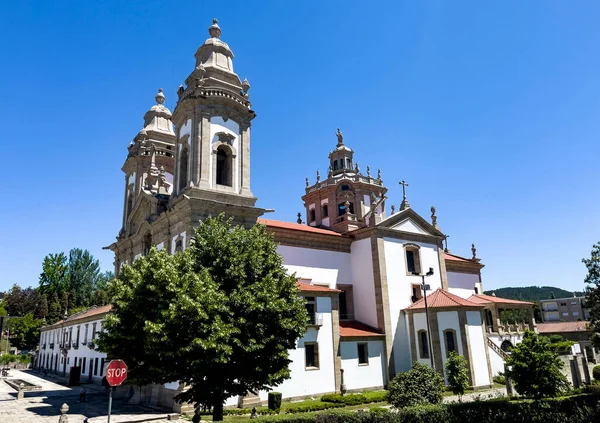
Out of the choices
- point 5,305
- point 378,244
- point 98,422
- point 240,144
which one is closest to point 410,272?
point 378,244

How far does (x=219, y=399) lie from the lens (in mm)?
15719

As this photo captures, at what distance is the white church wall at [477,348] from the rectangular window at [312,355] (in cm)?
1045

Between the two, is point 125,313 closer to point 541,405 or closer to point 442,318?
point 541,405

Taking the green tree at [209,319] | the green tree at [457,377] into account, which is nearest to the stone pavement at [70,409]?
the green tree at [209,319]

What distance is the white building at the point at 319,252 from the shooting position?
27.0 meters

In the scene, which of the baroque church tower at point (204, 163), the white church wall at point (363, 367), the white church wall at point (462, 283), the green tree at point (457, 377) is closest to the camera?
the green tree at point (457, 377)

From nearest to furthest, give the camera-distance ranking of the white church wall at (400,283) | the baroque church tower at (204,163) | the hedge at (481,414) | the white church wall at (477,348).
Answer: the hedge at (481,414)
the baroque church tower at (204,163)
the white church wall at (477,348)
the white church wall at (400,283)

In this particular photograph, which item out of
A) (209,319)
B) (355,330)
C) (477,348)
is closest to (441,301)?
(477,348)

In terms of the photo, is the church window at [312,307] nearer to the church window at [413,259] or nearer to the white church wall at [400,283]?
the white church wall at [400,283]

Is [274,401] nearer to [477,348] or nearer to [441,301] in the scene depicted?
[441,301]

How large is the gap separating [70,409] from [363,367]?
1783 centimetres

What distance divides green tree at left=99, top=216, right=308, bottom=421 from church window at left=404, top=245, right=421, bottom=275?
19.3 meters

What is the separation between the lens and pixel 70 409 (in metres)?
24.1

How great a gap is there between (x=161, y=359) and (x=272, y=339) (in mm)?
3917
